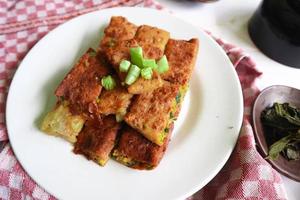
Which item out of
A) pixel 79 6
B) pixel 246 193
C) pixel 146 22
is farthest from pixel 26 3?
pixel 246 193

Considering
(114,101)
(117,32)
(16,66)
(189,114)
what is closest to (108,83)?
(114,101)

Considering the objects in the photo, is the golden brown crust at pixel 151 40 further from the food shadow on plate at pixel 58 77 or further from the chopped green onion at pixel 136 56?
the food shadow on plate at pixel 58 77

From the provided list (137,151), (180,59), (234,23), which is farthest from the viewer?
(234,23)

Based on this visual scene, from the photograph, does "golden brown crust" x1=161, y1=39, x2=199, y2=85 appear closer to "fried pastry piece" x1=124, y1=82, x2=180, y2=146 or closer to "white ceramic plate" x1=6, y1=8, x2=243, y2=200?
"fried pastry piece" x1=124, y1=82, x2=180, y2=146

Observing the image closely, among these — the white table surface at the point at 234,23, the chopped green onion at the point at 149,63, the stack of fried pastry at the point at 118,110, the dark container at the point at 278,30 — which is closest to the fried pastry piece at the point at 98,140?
the stack of fried pastry at the point at 118,110

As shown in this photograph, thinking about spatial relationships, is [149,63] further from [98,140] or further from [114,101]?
[98,140]

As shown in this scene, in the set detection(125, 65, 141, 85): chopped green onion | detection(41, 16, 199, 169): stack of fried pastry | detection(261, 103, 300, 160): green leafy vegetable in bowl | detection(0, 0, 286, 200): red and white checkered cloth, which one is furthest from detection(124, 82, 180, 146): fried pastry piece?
detection(261, 103, 300, 160): green leafy vegetable in bowl
